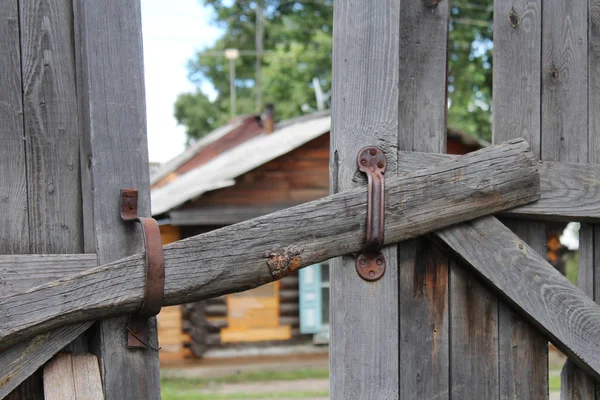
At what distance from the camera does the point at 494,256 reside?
2371mm

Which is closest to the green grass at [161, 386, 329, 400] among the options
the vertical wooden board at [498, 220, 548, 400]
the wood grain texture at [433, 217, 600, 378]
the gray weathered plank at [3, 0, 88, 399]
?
the vertical wooden board at [498, 220, 548, 400]

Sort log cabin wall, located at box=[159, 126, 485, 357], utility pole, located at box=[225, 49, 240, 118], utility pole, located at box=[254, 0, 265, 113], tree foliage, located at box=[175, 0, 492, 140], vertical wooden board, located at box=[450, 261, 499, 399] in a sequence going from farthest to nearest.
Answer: utility pole, located at box=[225, 49, 240, 118] → utility pole, located at box=[254, 0, 265, 113] → tree foliage, located at box=[175, 0, 492, 140] → log cabin wall, located at box=[159, 126, 485, 357] → vertical wooden board, located at box=[450, 261, 499, 399]

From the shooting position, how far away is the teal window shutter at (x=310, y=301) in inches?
524

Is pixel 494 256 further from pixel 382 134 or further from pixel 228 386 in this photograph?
pixel 228 386

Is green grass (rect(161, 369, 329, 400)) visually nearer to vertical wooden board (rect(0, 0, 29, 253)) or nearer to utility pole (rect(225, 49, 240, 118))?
vertical wooden board (rect(0, 0, 29, 253))

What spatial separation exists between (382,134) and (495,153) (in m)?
0.38

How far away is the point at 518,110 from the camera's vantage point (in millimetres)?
2498

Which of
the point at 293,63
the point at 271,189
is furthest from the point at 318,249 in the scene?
the point at 293,63

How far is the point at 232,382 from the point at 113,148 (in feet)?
34.3

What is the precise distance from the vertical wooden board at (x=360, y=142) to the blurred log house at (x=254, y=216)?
946cm

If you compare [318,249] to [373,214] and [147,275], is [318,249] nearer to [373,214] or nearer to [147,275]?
[373,214]

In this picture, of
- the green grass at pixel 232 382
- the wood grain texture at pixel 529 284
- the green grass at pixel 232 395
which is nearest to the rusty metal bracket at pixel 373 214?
the wood grain texture at pixel 529 284

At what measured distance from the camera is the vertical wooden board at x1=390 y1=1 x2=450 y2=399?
2.38 meters

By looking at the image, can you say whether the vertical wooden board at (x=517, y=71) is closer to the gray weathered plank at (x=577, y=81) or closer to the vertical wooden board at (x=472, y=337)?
the gray weathered plank at (x=577, y=81)
